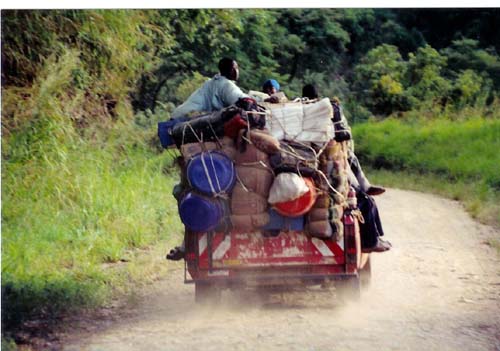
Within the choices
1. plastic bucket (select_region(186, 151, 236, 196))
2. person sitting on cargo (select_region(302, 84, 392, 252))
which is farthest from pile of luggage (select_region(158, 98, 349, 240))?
person sitting on cargo (select_region(302, 84, 392, 252))

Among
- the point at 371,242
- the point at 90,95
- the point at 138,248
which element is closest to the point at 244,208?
the point at 371,242

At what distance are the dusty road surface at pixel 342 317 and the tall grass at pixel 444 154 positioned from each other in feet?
11.0

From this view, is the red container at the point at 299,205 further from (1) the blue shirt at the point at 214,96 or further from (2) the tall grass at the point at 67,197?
(2) the tall grass at the point at 67,197

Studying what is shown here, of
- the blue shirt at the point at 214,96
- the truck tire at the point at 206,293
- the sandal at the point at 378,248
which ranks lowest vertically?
the truck tire at the point at 206,293

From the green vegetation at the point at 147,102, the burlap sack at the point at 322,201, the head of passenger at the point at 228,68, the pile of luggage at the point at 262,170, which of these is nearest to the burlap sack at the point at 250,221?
the pile of luggage at the point at 262,170

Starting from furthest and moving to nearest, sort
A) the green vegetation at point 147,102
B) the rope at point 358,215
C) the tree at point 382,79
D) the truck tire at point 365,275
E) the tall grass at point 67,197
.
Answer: the tree at point 382,79 < the green vegetation at point 147,102 < the truck tire at point 365,275 < the tall grass at point 67,197 < the rope at point 358,215

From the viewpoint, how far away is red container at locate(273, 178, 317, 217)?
6328mm

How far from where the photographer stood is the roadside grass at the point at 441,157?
489 inches

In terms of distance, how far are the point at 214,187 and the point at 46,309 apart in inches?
67.5

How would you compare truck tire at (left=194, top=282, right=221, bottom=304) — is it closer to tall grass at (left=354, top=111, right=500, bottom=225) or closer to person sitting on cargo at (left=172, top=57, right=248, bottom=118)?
person sitting on cargo at (left=172, top=57, right=248, bottom=118)

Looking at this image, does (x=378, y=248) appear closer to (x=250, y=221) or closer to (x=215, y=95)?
(x=250, y=221)

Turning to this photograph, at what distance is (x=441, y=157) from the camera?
14.2 metres

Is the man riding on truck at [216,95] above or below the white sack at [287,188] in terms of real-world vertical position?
above

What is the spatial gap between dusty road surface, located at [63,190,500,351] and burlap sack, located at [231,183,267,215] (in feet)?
2.82
